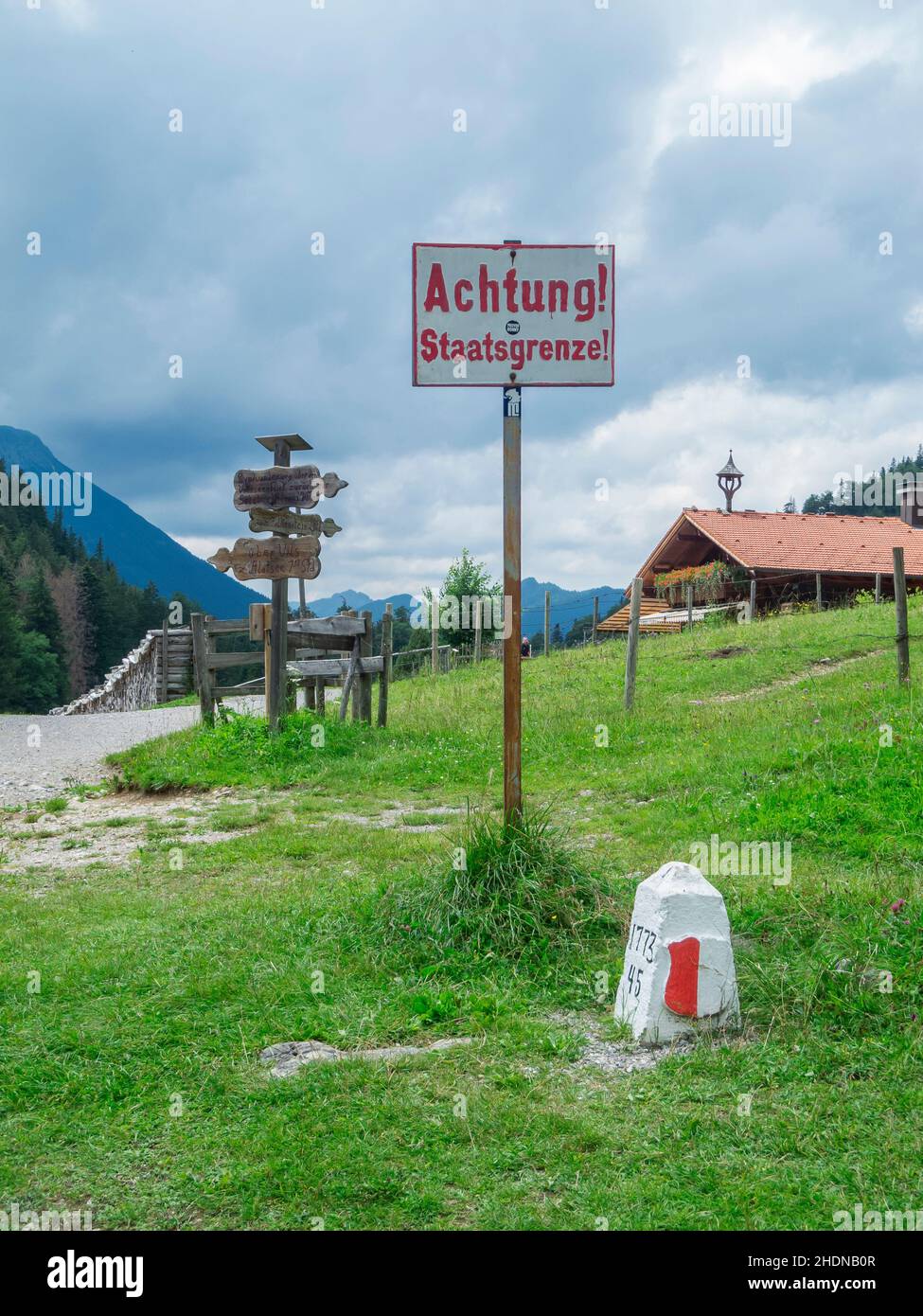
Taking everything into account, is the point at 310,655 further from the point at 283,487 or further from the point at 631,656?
the point at 631,656

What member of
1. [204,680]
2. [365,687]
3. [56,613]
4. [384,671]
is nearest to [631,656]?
[384,671]

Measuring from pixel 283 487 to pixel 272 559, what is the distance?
941mm

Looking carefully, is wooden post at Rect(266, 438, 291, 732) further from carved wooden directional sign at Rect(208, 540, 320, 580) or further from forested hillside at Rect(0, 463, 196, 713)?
forested hillside at Rect(0, 463, 196, 713)

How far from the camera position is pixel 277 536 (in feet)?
42.8

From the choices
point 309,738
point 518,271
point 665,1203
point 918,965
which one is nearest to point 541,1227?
point 665,1203

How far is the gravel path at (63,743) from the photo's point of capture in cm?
1212

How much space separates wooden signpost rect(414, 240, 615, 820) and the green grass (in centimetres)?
128

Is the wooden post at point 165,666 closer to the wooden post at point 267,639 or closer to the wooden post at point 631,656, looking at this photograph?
the wooden post at point 267,639

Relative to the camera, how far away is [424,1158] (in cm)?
→ 323

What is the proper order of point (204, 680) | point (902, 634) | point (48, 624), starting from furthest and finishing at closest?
point (48, 624) < point (204, 680) < point (902, 634)

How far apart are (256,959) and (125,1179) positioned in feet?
6.45

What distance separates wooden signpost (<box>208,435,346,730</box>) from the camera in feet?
42.5

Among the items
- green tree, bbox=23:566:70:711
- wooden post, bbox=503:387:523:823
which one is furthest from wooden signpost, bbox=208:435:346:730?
green tree, bbox=23:566:70:711

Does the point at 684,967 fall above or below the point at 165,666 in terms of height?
below
